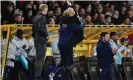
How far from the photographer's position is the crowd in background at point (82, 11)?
19.3m

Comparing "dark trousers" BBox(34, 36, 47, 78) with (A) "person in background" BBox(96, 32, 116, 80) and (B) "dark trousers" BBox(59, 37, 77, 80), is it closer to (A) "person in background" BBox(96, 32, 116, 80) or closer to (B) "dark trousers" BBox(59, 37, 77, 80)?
(B) "dark trousers" BBox(59, 37, 77, 80)

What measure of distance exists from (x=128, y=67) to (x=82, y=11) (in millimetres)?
3968

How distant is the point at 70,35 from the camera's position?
14797 millimetres

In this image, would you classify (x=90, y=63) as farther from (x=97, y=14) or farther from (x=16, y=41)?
(x=97, y=14)

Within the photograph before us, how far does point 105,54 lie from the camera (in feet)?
52.3

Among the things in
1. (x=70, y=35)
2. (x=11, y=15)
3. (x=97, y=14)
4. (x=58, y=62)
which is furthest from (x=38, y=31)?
(x=97, y=14)

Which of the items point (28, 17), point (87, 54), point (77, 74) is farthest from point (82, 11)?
point (77, 74)

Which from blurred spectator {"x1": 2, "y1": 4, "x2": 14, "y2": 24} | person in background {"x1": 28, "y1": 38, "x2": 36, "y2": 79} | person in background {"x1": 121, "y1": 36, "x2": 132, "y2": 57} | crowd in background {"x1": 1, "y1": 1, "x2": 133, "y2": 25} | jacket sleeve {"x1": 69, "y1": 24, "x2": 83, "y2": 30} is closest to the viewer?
jacket sleeve {"x1": 69, "y1": 24, "x2": 83, "y2": 30}

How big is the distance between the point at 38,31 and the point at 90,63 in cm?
268

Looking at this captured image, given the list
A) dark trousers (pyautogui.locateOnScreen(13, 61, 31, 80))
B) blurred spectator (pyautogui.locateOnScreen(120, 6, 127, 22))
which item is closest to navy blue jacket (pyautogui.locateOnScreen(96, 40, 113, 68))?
dark trousers (pyautogui.locateOnScreen(13, 61, 31, 80))

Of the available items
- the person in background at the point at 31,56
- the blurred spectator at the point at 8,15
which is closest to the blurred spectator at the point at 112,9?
the blurred spectator at the point at 8,15

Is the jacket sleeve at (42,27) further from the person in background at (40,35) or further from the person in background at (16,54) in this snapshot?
the person in background at (16,54)

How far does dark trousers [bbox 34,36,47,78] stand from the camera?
15.0 metres

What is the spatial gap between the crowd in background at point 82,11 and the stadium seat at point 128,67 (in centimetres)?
261
